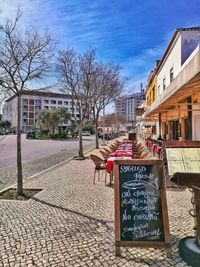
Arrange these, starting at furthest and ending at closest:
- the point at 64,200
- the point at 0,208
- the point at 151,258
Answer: the point at 64,200 → the point at 0,208 → the point at 151,258

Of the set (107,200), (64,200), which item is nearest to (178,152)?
(107,200)

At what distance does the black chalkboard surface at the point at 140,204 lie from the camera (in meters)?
4.03

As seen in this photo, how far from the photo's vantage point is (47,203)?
6.73m

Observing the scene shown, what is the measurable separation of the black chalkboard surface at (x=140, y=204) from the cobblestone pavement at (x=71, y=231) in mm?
334

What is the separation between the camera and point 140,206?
4.13 m

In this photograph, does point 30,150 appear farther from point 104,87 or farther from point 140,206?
point 140,206

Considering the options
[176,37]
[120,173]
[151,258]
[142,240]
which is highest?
[176,37]

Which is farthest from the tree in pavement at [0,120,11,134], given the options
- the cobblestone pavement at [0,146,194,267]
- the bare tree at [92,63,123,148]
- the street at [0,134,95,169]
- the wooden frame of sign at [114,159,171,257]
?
the wooden frame of sign at [114,159,171,257]

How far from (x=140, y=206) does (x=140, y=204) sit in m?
0.03

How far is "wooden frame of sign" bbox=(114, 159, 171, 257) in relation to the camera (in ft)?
13.1

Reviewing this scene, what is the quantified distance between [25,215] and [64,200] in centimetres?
138

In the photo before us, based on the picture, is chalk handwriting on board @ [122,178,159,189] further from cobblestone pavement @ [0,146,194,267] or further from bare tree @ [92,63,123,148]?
bare tree @ [92,63,123,148]

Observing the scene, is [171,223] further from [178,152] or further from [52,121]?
[52,121]

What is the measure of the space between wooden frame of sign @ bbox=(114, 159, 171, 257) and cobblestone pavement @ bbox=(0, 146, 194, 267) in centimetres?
26
